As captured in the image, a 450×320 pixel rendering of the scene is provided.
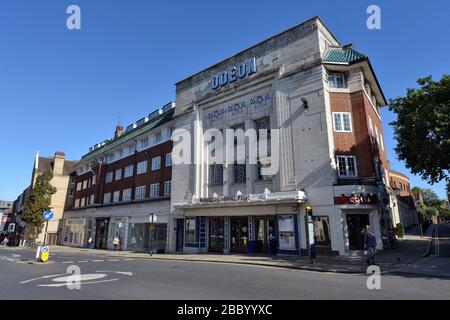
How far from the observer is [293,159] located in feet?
70.3

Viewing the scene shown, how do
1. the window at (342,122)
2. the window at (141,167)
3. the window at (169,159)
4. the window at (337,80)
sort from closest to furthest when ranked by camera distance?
1. the window at (342,122)
2. the window at (337,80)
3. the window at (169,159)
4. the window at (141,167)

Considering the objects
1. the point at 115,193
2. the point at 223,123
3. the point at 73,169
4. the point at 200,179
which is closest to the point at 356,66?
the point at 223,123

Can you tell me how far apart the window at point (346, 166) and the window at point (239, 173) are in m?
7.75

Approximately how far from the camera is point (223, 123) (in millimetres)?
26641

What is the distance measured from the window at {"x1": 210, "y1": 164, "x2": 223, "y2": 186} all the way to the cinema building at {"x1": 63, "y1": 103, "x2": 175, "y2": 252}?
6276 millimetres

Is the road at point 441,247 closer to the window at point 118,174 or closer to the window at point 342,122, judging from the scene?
Answer: the window at point 342,122

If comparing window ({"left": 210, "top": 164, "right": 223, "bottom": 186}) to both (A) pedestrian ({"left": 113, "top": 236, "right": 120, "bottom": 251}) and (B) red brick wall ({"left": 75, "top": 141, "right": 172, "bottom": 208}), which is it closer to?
(B) red brick wall ({"left": 75, "top": 141, "right": 172, "bottom": 208})

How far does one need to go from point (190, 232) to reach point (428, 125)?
19950 millimetres

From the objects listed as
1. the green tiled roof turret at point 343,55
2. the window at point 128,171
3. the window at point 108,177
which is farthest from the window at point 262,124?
the window at point 108,177

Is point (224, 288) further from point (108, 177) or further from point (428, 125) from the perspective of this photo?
point (108, 177)

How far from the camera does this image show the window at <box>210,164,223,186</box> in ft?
86.2

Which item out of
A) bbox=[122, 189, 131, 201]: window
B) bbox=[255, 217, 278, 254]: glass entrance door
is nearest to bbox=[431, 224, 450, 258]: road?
bbox=[255, 217, 278, 254]: glass entrance door

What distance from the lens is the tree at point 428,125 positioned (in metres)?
16.2
